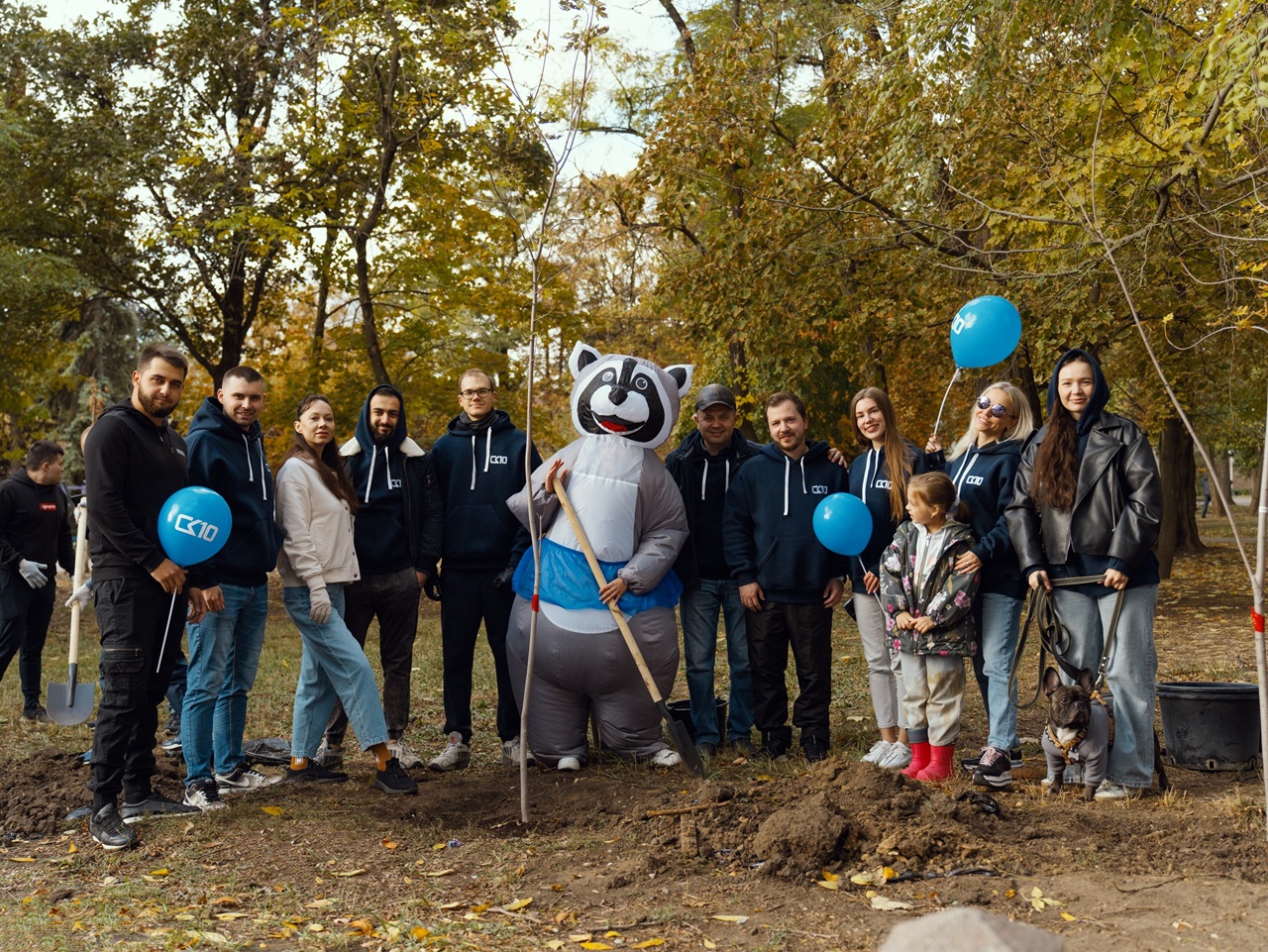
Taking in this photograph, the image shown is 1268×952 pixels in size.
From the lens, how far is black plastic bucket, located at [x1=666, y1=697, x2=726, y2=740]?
686 cm

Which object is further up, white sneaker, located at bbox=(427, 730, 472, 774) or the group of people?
the group of people

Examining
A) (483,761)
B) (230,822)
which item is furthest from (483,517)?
(230,822)

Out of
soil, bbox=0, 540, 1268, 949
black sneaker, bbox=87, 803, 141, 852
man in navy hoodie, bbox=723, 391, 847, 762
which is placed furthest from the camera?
man in navy hoodie, bbox=723, 391, 847, 762

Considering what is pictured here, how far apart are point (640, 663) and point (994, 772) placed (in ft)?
6.19

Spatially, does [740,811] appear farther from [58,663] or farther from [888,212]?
[58,663]

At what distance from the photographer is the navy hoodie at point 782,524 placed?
21.2 ft

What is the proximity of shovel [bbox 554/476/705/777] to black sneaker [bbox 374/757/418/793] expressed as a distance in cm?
135

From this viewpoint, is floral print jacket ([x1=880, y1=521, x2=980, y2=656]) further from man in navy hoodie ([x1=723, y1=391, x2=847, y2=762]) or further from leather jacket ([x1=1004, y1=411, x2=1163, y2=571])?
man in navy hoodie ([x1=723, y1=391, x2=847, y2=762])

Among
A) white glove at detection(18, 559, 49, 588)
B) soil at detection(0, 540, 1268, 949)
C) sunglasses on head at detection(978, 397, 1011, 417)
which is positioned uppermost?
sunglasses on head at detection(978, 397, 1011, 417)

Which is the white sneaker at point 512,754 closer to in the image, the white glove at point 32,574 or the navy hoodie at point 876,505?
the navy hoodie at point 876,505

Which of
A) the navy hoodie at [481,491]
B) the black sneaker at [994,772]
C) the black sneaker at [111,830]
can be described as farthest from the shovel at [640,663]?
the black sneaker at [111,830]

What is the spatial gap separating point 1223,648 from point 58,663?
38.1 feet

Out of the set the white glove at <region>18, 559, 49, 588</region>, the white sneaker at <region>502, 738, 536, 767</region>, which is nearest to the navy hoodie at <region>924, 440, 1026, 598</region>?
the white sneaker at <region>502, 738, 536, 767</region>

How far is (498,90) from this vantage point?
1480 centimetres
